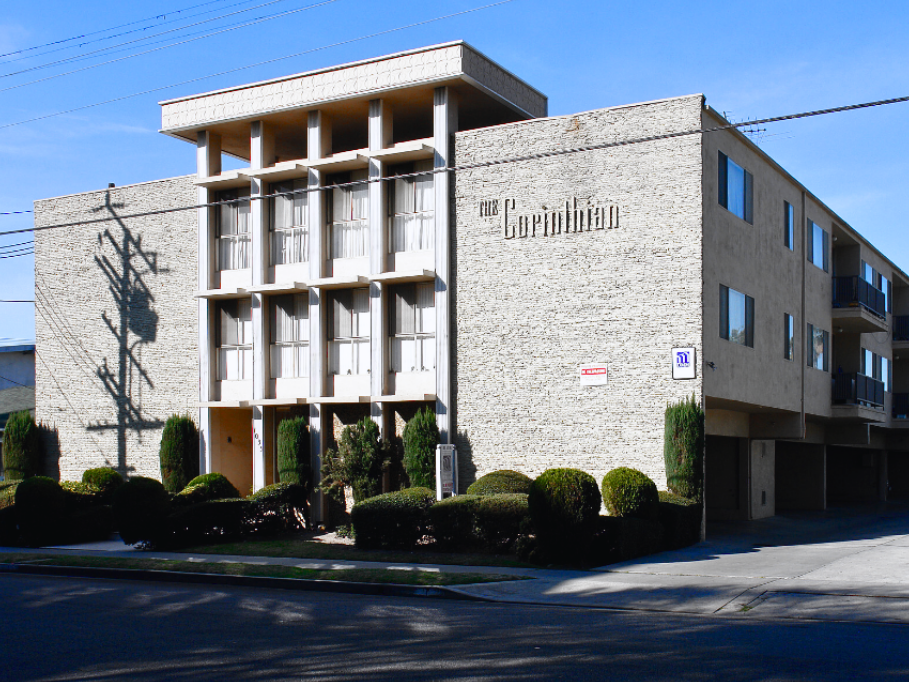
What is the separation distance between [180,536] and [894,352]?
3197cm

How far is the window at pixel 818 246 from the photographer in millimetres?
28203

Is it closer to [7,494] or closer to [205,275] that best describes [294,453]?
[205,275]

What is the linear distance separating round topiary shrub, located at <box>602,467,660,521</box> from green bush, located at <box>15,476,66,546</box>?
42.6 ft

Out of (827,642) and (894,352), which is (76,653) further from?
(894,352)

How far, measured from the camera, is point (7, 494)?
24.5 metres

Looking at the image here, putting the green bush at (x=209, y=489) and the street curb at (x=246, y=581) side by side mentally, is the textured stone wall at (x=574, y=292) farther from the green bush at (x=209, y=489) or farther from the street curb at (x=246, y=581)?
the street curb at (x=246, y=581)

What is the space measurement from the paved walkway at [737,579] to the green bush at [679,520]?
0.30 meters

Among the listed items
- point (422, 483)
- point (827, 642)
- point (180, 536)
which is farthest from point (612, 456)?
point (827, 642)

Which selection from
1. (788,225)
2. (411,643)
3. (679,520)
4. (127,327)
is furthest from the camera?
(127,327)

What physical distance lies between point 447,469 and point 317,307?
5711mm

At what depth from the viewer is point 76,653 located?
928 centimetres

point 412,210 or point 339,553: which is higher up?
point 412,210

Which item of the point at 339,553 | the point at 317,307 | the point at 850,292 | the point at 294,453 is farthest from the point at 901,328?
the point at 339,553

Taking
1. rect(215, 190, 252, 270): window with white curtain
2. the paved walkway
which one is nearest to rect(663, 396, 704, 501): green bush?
the paved walkway
